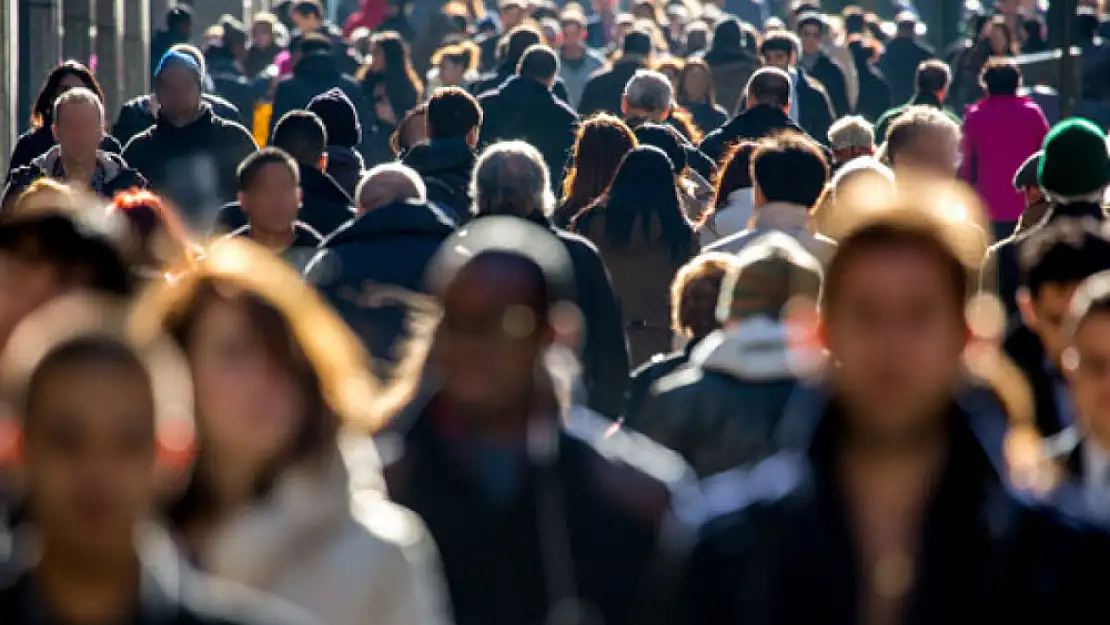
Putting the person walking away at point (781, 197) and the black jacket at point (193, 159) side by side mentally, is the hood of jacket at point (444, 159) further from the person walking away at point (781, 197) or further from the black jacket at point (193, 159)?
the person walking away at point (781, 197)

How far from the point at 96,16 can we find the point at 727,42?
23.1ft

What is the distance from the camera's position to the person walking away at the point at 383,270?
323 inches

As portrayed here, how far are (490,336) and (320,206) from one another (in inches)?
249

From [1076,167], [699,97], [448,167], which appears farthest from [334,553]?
[699,97]

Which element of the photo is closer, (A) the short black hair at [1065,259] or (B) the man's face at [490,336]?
(B) the man's face at [490,336]

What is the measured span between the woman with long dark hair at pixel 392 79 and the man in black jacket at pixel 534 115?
4909 mm

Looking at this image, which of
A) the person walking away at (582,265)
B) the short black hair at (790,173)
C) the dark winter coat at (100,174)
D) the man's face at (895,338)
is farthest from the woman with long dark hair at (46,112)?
the man's face at (895,338)

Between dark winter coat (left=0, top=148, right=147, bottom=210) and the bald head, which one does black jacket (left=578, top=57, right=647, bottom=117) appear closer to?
dark winter coat (left=0, top=148, right=147, bottom=210)

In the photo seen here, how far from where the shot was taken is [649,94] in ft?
46.5

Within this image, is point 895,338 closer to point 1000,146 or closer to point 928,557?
point 928,557

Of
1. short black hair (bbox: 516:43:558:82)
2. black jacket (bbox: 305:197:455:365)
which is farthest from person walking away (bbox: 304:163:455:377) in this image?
short black hair (bbox: 516:43:558:82)

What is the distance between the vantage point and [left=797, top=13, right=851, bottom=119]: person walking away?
21594 millimetres

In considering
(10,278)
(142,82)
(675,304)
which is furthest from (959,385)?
(142,82)

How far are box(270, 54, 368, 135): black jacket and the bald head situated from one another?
8847mm
